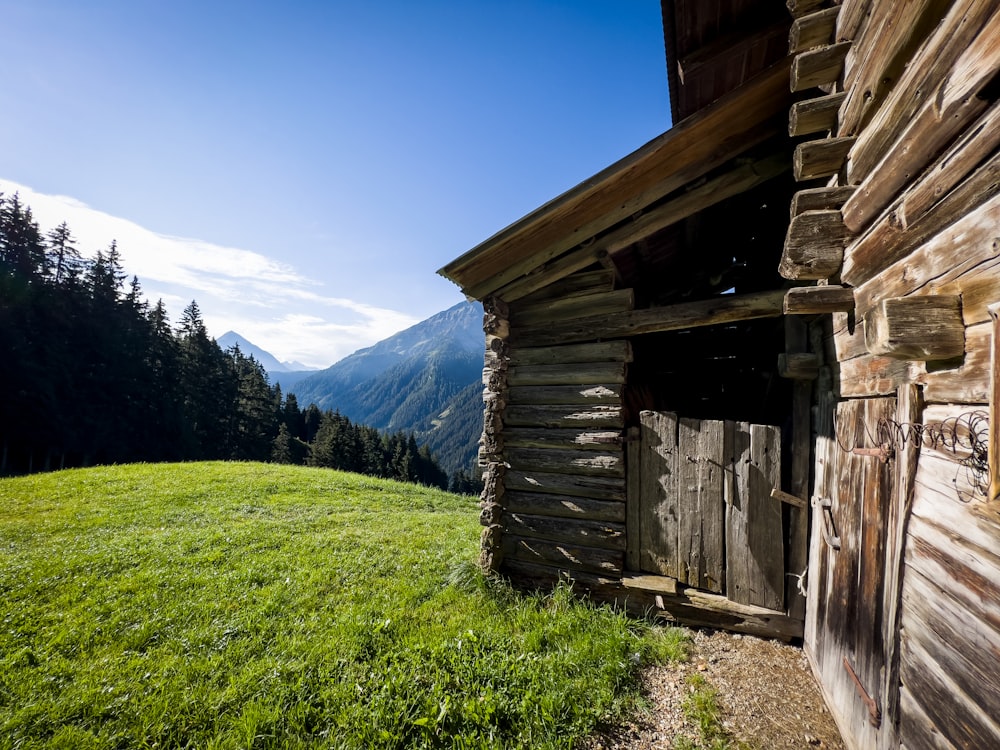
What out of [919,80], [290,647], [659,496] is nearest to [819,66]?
[919,80]

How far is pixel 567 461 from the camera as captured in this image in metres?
5.88

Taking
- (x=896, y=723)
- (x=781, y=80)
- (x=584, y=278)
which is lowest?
(x=896, y=723)

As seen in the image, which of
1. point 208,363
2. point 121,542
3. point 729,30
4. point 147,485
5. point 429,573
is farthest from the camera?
point 208,363

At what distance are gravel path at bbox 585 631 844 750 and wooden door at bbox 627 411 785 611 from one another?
581mm

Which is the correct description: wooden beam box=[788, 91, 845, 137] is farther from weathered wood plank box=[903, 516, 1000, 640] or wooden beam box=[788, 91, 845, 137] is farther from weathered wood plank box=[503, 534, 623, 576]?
weathered wood plank box=[503, 534, 623, 576]

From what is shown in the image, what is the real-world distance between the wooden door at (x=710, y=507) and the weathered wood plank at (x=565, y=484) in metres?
0.27

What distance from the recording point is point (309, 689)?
13.0 ft

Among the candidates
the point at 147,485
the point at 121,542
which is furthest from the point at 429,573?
the point at 147,485

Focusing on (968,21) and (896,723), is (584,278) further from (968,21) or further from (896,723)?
(896,723)

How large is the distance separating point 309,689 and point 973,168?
613 centimetres

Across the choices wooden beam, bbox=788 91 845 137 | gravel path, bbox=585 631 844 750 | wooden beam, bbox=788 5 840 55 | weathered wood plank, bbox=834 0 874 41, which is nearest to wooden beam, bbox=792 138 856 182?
wooden beam, bbox=788 91 845 137

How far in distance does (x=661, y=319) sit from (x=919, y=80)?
326 centimetres

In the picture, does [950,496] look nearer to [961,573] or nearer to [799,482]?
[961,573]

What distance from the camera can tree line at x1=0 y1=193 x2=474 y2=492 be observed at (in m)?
31.3
